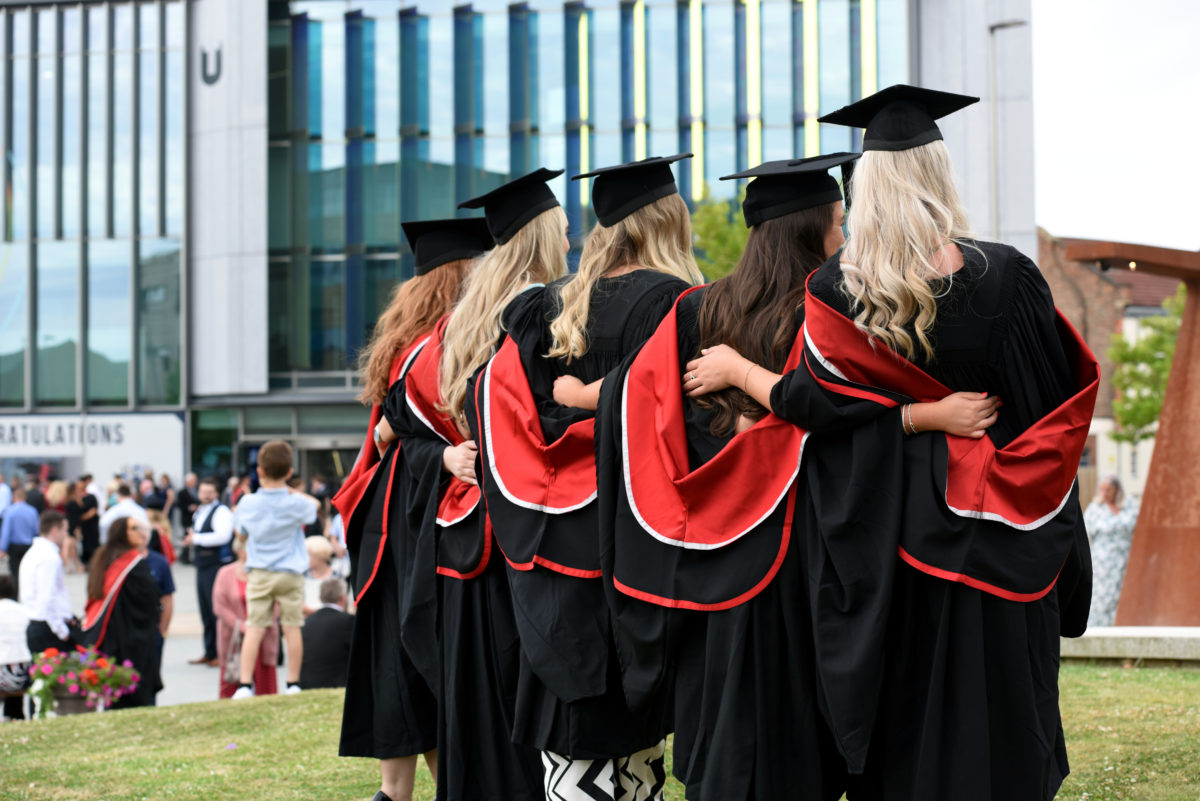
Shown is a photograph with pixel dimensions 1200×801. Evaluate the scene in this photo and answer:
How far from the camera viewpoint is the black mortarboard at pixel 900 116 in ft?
9.50

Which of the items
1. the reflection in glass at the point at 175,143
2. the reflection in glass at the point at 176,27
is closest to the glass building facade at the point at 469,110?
the reflection in glass at the point at 175,143

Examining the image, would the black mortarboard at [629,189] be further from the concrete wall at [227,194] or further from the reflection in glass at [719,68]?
the concrete wall at [227,194]

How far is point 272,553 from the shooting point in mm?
10016

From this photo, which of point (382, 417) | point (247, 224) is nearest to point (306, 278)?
point (247, 224)

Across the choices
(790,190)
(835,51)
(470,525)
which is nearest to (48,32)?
(835,51)

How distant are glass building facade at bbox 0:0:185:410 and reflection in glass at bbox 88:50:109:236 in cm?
3

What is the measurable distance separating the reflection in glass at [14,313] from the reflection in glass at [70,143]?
4.67 ft

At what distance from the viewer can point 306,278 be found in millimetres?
30312

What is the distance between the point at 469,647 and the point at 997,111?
25.8 meters

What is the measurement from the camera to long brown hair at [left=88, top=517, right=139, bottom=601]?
9578 mm

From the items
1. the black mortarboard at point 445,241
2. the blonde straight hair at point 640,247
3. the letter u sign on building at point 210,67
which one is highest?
the letter u sign on building at point 210,67

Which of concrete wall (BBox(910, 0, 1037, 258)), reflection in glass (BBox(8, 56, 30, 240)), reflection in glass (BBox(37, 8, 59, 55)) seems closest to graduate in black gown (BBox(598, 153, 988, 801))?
concrete wall (BBox(910, 0, 1037, 258))

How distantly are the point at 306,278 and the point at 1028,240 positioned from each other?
1665 cm

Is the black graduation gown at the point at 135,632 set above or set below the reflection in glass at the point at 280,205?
below
